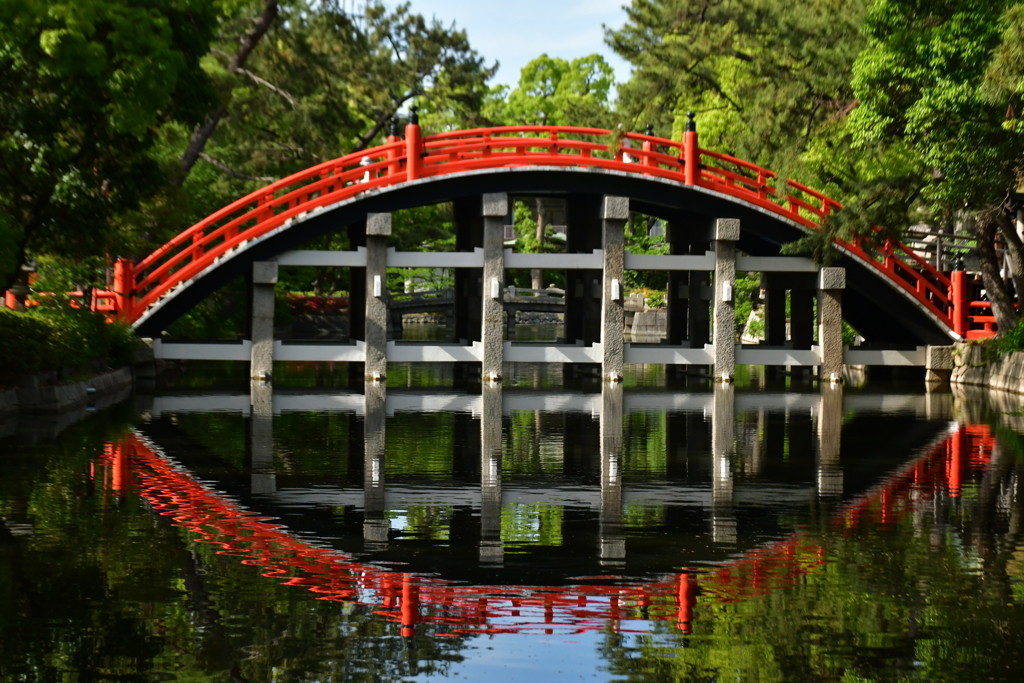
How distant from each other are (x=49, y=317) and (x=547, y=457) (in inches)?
448

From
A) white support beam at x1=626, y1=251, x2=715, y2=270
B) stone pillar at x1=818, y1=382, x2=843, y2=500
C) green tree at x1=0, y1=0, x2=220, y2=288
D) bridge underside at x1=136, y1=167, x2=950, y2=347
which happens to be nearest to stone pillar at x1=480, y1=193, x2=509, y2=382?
bridge underside at x1=136, y1=167, x2=950, y2=347

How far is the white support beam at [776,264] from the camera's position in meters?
29.3

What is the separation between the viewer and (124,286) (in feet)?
88.3

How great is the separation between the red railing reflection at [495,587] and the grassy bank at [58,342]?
9.33 metres

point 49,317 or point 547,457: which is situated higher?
point 49,317

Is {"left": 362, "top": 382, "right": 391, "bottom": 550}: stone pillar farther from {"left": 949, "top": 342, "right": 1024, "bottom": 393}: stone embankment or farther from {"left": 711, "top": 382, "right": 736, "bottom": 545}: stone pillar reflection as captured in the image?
{"left": 949, "top": 342, "right": 1024, "bottom": 393}: stone embankment

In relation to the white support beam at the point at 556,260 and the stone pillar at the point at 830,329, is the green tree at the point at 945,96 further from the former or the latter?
the white support beam at the point at 556,260

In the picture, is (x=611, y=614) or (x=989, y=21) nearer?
(x=611, y=614)

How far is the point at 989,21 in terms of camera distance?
21.7 metres

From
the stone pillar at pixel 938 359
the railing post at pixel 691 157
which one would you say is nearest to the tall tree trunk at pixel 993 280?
the stone pillar at pixel 938 359

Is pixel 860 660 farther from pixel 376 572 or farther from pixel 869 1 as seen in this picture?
pixel 869 1

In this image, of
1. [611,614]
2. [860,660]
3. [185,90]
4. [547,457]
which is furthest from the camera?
[185,90]

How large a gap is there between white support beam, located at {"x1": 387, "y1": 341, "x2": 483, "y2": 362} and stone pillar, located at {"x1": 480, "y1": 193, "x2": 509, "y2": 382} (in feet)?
0.92

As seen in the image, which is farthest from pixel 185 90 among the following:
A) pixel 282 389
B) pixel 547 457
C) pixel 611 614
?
pixel 611 614
